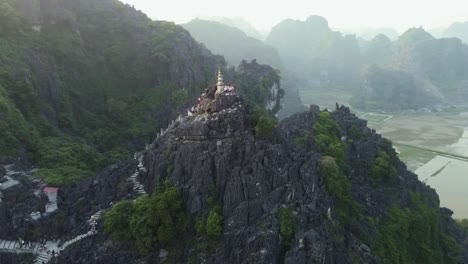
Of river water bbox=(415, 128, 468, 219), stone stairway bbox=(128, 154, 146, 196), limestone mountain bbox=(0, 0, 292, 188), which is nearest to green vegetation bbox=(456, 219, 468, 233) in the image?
river water bbox=(415, 128, 468, 219)

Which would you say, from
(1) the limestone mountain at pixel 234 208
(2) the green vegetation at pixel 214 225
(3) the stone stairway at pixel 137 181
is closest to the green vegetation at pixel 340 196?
(1) the limestone mountain at pixel 234 208

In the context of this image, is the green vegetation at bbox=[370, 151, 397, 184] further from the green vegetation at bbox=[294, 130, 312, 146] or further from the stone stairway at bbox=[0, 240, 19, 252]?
the stone stairway at bbox=[0, 240, 19, 252]

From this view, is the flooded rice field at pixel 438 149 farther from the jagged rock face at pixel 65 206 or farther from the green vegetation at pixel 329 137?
the jagged rock face at pixel 65 206

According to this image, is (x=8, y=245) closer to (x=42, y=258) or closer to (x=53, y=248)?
(x=42, y=258)

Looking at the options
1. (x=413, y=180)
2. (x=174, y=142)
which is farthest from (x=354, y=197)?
(x=174, y=142)

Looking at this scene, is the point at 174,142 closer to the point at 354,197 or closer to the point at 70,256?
the point at 70,256

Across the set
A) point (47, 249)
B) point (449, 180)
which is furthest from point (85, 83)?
point (449, 180)
